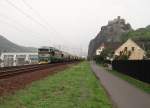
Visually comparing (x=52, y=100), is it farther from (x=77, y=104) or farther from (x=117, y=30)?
(x=117, y=30)

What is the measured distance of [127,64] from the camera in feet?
120

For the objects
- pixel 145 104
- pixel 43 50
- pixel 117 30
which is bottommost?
pixel 145 104

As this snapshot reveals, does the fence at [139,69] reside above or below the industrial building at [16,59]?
below

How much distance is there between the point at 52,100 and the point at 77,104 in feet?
3.33

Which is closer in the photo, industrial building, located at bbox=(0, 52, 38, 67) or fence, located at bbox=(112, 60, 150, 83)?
fence, located at bbox=(112, 60, 150, 83)

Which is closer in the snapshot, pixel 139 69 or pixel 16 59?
pixel 139 69

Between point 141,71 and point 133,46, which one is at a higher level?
point 133,46

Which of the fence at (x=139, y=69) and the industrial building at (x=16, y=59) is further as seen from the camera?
the industrial building at (x=16, y=59)

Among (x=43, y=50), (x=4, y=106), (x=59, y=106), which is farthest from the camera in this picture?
(x=43, y=50)

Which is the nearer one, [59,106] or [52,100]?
[59,106]

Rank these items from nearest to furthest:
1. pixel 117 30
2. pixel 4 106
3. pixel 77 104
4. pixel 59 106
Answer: pixel 4 106
pixel 59 106
pixel 77 104
pixel 117 30

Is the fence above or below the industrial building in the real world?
below

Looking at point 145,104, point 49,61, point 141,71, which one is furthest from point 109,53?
point 145,104

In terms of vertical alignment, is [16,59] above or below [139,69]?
above
